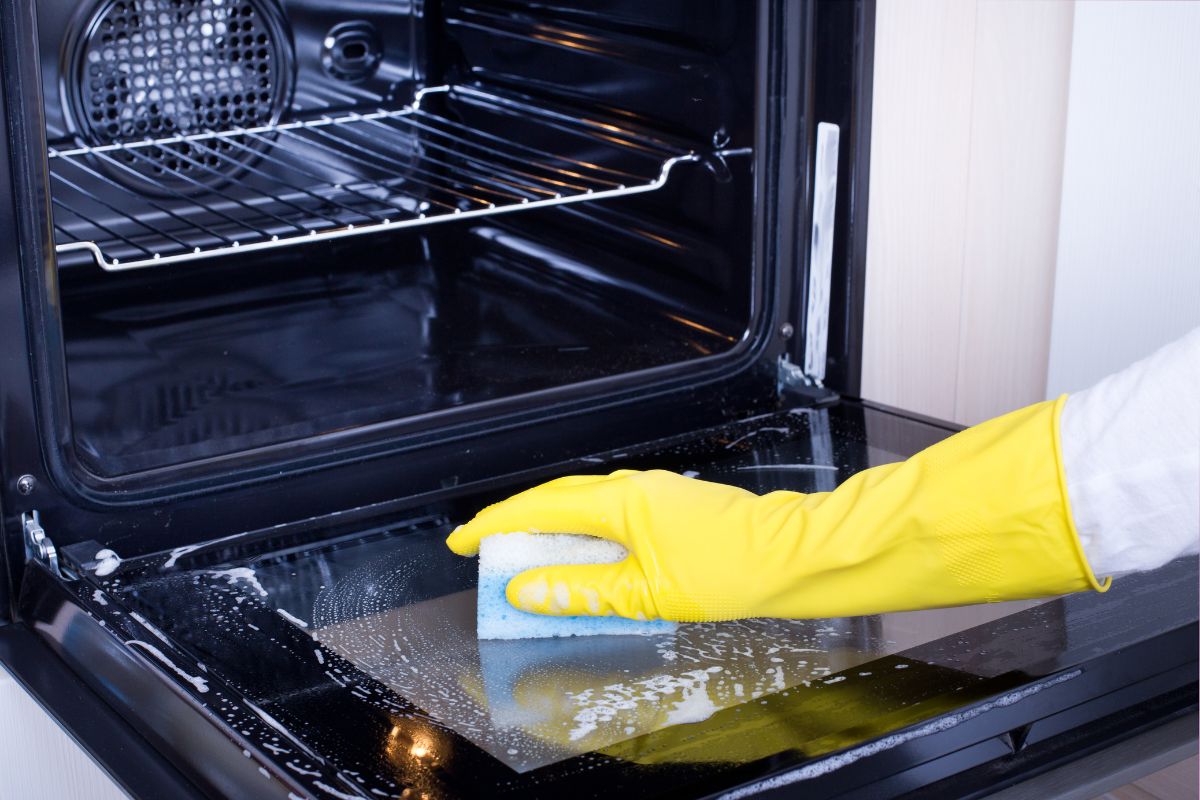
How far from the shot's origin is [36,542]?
109cm

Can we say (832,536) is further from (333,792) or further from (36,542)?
(36,542)

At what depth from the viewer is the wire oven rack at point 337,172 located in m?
1.59

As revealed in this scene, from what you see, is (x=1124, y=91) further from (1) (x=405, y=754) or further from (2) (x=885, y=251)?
(1) (x=405, y=754)

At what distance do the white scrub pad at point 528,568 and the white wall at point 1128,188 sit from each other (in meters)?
0.63

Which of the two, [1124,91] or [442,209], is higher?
[1124,91]

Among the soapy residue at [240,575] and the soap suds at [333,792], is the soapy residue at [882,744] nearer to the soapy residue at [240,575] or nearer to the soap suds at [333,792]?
the soap suds at [333,792]

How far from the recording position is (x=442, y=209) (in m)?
1.83

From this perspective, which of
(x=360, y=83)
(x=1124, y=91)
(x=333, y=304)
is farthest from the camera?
(x=360, y=83)

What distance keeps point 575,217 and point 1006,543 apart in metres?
0.93

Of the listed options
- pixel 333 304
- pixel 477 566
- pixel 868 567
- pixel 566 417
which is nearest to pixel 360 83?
pixel 333 304

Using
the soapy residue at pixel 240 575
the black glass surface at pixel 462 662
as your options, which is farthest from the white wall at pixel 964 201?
the soapy residue at pixel 240 575

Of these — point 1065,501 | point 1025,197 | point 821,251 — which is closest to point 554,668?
point 1065,501

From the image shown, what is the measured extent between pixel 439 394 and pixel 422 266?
0.46 meters

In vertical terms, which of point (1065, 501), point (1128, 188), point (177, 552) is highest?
point (1128, 188)
